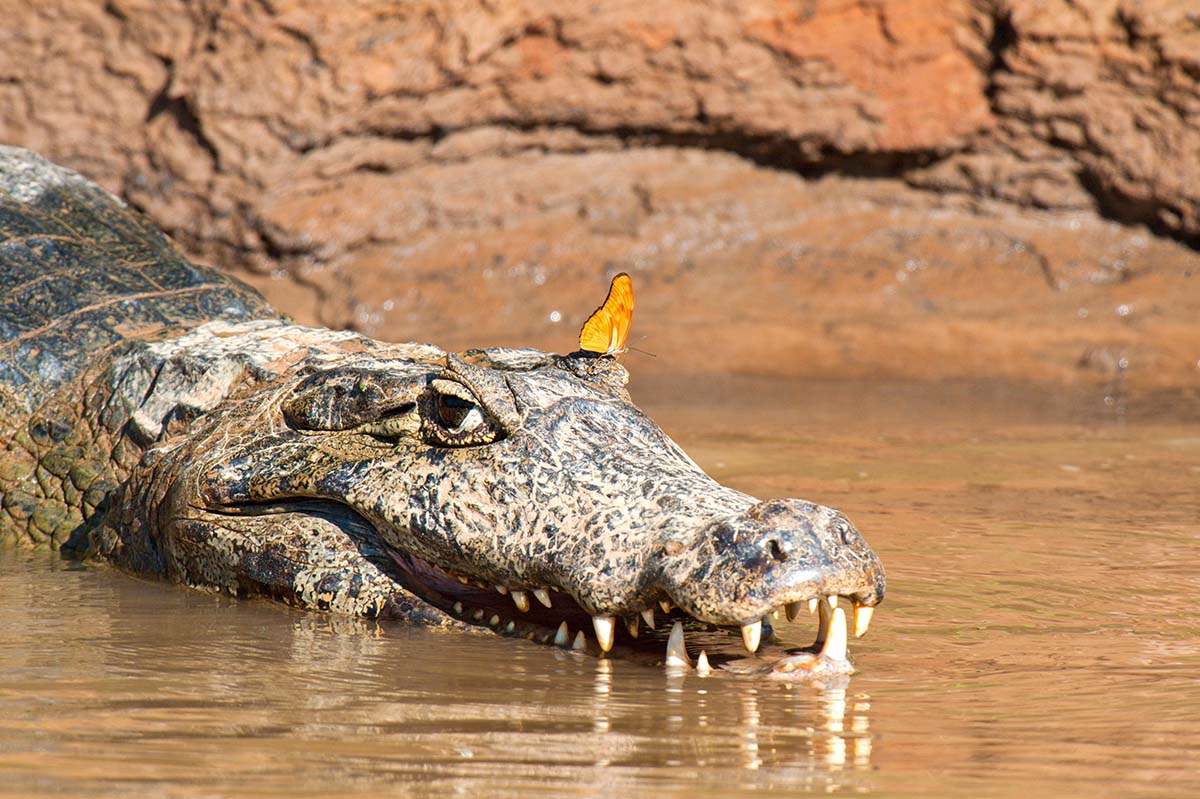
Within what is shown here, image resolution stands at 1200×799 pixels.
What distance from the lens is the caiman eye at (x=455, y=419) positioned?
139 inches

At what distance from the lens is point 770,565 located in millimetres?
2855

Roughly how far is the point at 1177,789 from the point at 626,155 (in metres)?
7.19

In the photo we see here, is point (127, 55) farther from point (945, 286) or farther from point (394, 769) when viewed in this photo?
point (394, 769)

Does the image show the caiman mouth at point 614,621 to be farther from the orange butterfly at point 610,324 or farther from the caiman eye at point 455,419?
the orange butterfly at point 610,324

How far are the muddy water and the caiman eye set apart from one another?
0.49 m

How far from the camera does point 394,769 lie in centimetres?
233

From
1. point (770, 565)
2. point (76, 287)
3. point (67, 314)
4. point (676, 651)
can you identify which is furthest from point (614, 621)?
point (76, 287)

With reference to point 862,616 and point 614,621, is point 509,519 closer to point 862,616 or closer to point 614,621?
point 614,621

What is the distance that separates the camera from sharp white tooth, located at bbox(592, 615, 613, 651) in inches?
121

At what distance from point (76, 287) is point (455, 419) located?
2235 millimetres

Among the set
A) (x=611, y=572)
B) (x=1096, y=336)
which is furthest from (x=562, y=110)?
(x=611, y=572)

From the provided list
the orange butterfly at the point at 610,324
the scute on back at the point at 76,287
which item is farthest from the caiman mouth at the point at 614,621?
the scute on back at the point at 76,287

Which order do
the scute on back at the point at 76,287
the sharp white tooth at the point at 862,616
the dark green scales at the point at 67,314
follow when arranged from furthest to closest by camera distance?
the scute on back at the point at 76,287 → the dark green scales at the point at 67,314 → the sharp white tooth at the point at 862,616

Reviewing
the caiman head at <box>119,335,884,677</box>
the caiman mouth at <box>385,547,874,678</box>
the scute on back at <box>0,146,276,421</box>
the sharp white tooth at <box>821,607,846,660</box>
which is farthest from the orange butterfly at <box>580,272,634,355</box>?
the scute on back at <box>0,146,276,421</box>
